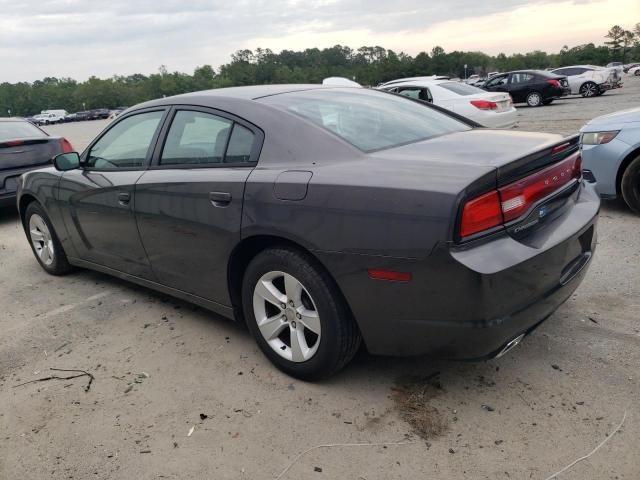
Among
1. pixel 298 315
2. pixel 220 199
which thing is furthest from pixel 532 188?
pixel 220 199

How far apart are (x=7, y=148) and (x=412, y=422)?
7024mm

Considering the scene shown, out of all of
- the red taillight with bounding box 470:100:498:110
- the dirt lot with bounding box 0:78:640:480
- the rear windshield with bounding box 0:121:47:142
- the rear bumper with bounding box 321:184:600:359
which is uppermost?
the rear windshield with bounding box 0:121:47:142

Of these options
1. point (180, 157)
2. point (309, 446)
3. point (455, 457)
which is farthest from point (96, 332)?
point (455, 457)

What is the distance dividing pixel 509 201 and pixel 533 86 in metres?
20.9

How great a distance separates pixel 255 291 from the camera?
294 centimetres

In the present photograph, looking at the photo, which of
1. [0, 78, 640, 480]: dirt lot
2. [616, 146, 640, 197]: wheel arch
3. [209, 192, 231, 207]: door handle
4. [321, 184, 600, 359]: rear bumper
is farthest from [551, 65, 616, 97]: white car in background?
[209, 192, 231, 207]: door handle

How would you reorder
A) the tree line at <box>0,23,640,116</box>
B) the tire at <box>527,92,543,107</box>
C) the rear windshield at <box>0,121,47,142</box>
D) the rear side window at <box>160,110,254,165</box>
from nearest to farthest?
1. the rear side window at <box>160,110,254,165</box>
2. the rear windshield at <box>0,121,47,142</box>
3. the tire at <box>527,92,543,107</box>
4. the tree line at <box>0,23,640,116</box>

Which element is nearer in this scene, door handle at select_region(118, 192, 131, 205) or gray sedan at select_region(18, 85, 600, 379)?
gray sedan at select_region(18, 85, 600, 379)

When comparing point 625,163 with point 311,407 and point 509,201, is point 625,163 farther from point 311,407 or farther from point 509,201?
point 311,407

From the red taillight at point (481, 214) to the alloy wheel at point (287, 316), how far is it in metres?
0.85

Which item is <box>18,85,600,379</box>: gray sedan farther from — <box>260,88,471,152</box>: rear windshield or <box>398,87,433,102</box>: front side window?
<box>398,87,433,102</box>: front side window

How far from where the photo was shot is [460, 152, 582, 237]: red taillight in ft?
7.18

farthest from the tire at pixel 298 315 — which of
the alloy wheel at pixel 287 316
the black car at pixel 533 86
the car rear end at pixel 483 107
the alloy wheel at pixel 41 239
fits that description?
the black car at pixel 533 86

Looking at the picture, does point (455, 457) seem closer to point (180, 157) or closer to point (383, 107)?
point (383, 107)
